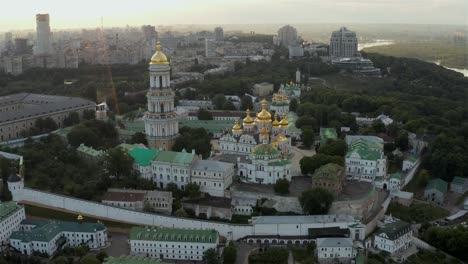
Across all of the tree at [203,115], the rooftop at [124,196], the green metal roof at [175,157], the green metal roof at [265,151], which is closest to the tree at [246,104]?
the tree at [203,115]

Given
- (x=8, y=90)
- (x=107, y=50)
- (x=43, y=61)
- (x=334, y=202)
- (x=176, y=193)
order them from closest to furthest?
(x=334, y=202)
(x=176, y=193)
(x=8, y=90)
(x=43, y=61)
(x=107, y=50)

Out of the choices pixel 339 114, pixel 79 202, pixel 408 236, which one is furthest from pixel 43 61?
pixel 408 236

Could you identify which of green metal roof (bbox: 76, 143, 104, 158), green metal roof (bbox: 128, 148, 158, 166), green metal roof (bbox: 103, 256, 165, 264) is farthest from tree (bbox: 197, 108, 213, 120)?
green metal roof (bbox: 103, 256, 165, 264)

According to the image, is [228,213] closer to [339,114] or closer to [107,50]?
[339,114]

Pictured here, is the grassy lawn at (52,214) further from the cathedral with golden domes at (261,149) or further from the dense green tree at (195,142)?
the dense green tree at (195,142)

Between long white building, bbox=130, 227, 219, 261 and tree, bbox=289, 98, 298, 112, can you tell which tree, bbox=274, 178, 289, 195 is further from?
tree, bbox=289, 98, 298, 112

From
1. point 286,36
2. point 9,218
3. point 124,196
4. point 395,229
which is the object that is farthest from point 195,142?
point 286,36

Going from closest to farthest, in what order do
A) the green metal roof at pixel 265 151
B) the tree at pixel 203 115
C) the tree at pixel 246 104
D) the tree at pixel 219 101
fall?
the green metal roof at pixel 265 151 < the tree at pixel 203 115 < the tree at pixel 246 104 < the tree at pixel 219 101

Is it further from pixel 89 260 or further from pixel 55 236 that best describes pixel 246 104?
pixel 89 260
